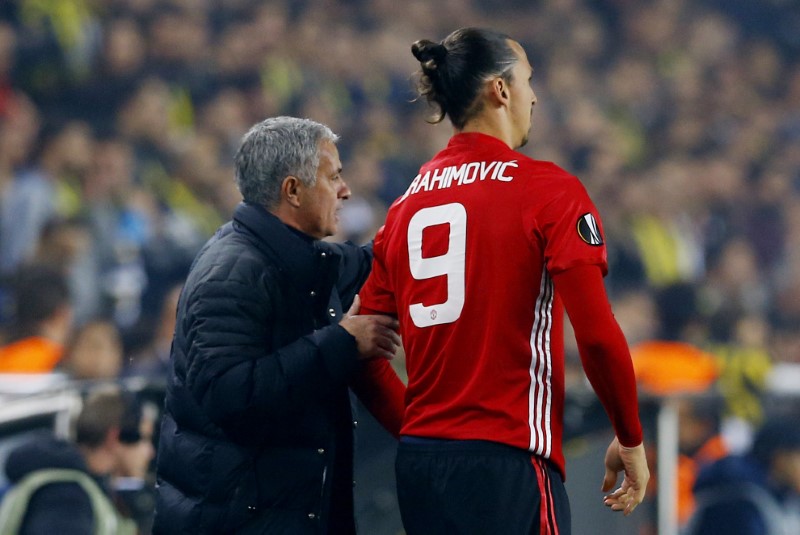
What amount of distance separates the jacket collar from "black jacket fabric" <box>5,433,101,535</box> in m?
1.03

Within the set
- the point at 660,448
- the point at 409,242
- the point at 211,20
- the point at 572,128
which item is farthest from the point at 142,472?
the point at 572,128

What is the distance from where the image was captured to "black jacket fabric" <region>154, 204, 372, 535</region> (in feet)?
7.36

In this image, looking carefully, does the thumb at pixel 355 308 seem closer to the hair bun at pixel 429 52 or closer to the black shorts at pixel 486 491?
the black shorts at pixel 486 491

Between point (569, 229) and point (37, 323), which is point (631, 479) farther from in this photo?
point (37, 323)

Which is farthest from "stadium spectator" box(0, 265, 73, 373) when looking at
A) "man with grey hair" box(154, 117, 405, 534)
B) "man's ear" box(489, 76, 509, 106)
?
"man's ear" box(489, 76, 509, 106)

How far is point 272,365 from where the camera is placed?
88.4 inches

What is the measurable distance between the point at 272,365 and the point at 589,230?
0.63 m

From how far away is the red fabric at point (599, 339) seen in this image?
202 cm

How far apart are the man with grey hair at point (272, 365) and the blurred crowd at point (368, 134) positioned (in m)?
2.48

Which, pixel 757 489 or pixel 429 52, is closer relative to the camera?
pixel 429 52

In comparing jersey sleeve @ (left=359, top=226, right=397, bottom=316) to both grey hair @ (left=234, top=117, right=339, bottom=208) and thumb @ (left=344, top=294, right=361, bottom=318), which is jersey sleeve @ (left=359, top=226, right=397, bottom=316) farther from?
grey hair @ (left=234, top=117, right=339, bottom=208)

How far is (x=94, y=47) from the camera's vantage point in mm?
7230

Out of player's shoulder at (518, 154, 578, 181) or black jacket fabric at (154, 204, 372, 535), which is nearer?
player's shoulder at (518, 154, 578, 181)

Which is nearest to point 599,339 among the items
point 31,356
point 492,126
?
point 492,126
